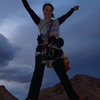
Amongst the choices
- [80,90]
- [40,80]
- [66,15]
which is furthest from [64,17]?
[80,90]

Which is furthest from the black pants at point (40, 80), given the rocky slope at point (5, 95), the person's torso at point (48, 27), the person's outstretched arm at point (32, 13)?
the rocky slope at point (5, 95)

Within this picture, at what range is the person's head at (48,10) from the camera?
10.7m

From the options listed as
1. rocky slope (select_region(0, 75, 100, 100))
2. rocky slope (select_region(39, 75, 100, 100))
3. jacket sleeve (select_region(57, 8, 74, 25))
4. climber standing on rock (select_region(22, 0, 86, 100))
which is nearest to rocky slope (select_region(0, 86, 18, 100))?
rocky slope (select_region(0, 75, 100, 100))

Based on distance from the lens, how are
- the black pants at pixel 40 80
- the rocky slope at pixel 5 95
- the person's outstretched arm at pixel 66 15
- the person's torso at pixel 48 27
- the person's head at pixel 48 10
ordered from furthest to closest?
the rocky slope at pixel 5 95
the person's outstretched arm at pixel 66 15
the person's head at pixel 48 10
the person's torso at pixel 48 27
the black pants at pixel 40 80

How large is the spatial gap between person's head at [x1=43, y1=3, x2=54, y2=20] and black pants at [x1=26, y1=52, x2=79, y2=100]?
1.38m

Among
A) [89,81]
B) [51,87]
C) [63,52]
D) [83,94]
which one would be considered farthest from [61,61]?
[51,87]

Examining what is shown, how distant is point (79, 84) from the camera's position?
1360 cm

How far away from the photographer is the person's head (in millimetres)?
10680

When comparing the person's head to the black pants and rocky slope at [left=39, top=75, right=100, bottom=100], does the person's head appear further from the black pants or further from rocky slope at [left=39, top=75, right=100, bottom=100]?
rocky slope at [left=39, top=75, right=100, bottom=100]

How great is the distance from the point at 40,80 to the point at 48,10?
2.24 meters

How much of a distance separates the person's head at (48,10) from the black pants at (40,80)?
138cm

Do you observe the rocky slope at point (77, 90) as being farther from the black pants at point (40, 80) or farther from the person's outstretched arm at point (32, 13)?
the person's outstretched arm at point (32, 13)

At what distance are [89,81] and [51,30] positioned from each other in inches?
195

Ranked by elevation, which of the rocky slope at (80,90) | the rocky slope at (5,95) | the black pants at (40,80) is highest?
the rocky slope at (5,95)
